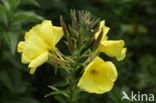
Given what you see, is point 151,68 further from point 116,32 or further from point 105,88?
point 105,88

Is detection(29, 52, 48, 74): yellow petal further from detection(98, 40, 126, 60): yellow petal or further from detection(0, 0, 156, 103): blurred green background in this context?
detection(0, 0, 156, 103): blurred green background

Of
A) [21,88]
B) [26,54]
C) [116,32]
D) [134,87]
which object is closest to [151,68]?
[134,87]

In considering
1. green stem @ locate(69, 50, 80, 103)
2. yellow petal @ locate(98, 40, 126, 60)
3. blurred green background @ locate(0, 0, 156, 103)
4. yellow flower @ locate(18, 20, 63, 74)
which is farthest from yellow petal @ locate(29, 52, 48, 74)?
blurred green background @ locate(0, 0, 156, 103)

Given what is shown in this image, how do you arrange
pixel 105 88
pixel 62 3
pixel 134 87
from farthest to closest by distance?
pixel 134 87 < pixel 62 3 < pixel 105 88

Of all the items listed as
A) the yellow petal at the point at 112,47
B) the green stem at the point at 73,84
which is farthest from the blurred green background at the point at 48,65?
the yellow petal at the point at 112,47

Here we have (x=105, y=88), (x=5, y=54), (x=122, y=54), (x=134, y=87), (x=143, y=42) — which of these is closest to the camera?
(x=105, y=88)

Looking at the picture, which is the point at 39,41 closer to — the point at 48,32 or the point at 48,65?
the point at 48,32

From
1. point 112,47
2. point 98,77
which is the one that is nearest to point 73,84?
point 98,77

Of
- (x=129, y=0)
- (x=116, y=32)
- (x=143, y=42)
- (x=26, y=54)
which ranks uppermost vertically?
(x=26, y=54)
